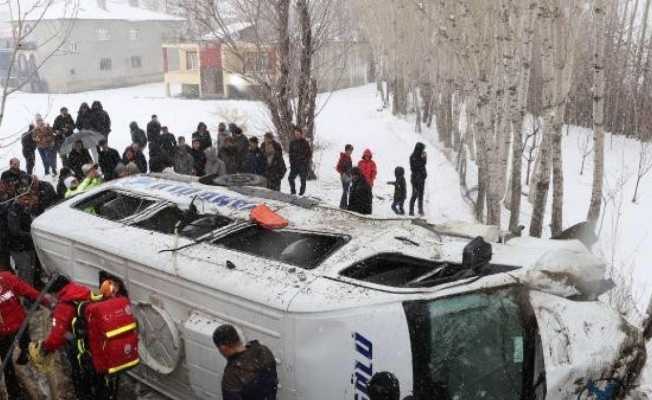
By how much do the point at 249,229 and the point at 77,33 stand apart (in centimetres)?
3704

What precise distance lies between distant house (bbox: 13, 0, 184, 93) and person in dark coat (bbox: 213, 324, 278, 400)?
32676 mm

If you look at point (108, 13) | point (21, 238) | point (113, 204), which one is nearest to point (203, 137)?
point (21, 238)

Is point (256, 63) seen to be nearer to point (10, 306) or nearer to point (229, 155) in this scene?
point (229, 155)

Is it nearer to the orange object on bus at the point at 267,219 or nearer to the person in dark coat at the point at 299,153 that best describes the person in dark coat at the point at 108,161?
the person in dark coat at the point at 299,153

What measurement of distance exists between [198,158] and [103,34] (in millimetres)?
32661

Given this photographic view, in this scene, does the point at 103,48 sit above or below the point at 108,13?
below

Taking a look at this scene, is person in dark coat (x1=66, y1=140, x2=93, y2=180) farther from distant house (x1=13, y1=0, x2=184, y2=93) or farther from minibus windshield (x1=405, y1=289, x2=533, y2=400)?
distant house (x1=13, y1=0, x2=184, y2=93)

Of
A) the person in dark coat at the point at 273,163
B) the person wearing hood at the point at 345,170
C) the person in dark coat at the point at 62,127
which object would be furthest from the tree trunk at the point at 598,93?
the person in dark coat at the point at 62,127

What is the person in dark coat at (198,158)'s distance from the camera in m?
10.3

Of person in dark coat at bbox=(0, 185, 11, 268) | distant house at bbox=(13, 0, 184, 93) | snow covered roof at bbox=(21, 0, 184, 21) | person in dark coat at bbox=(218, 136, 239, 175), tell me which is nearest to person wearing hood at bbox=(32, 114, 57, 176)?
person in dark coat at bbox=(218, 136, 239, 175)

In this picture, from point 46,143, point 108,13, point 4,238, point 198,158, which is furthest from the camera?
point 108,13

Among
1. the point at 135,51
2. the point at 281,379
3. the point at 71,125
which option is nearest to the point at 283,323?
the point at 281,379

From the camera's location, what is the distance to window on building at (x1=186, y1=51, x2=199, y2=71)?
34.5 m

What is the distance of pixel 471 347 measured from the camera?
3.50 m
